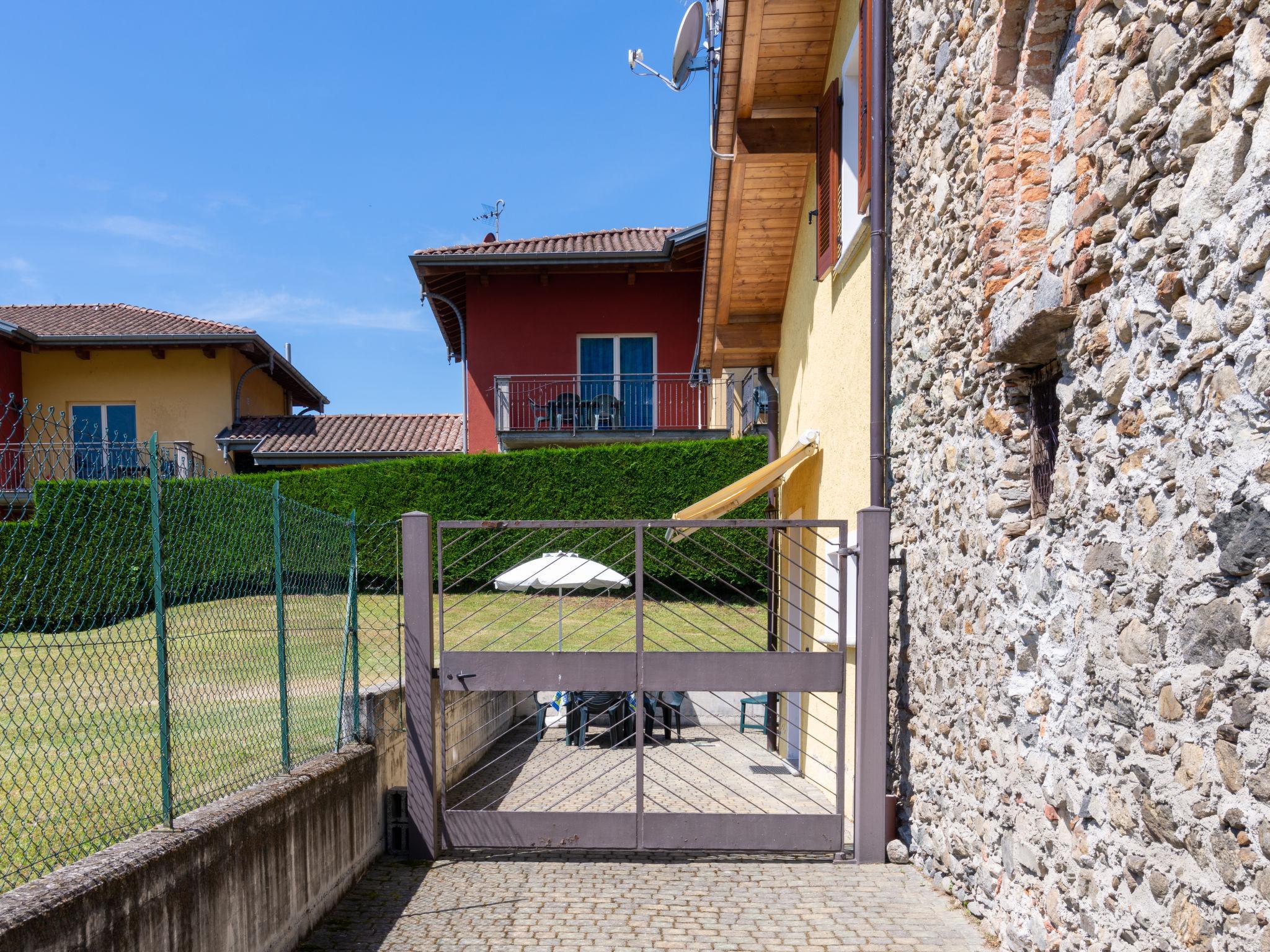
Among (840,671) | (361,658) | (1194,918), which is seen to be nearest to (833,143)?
(840,671)

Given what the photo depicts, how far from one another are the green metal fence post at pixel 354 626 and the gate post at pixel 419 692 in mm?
358

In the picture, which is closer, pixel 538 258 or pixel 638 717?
pixel 638 717

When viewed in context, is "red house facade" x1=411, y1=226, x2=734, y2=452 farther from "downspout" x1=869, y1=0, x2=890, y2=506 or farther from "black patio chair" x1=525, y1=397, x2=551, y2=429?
"downspout" x1=869, y1=0, x2=890, y2=506

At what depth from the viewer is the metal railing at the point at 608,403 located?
65.5 ft

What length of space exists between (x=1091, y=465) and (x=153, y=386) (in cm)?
2451

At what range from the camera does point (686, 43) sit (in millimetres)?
11836

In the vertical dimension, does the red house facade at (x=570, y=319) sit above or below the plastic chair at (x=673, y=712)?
above

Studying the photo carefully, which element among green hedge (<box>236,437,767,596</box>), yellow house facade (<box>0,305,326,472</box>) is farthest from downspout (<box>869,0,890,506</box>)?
yellow house facade (<box>0,305,326,472</box>)

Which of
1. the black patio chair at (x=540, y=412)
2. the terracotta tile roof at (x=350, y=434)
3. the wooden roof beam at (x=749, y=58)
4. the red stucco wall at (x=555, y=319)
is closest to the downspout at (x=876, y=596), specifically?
the wooden roof beam at (x=749, y=58)

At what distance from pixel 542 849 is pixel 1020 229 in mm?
5209

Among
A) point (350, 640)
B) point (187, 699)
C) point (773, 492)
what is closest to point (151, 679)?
point (187, 699)

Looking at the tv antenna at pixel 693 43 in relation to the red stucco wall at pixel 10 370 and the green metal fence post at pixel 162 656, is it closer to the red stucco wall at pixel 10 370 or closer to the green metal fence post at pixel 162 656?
Answer: the green metal fence post at pixel 162 656

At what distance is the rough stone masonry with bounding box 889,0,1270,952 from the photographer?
8.76ft

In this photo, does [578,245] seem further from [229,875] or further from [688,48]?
[229,875]
